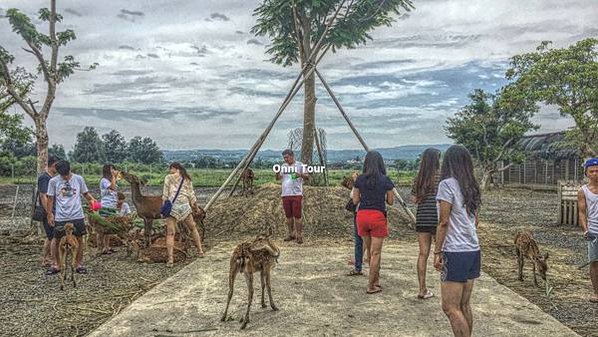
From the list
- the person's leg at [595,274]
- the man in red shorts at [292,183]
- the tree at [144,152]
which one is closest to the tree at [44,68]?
the man in red shorts at [292,183]

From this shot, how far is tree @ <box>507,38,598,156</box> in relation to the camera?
67.2 feet

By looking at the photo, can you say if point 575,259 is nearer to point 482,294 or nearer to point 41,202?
point 482,294

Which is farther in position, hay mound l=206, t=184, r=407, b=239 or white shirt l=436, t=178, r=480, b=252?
hay mound l=206, t=184, r=407, b=239

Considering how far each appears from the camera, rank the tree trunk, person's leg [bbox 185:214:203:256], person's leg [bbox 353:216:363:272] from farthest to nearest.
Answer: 1. the tree trunk
2. person's leg [bbox 185:214:203:256]
3. person's leg [bbox 353:216:363:272]

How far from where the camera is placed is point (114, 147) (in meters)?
53.2

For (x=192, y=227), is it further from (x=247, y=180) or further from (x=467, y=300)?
(x=467, y=300)

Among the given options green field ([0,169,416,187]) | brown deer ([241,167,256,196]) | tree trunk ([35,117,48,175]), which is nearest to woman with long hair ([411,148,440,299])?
tree trunk ([35,117,48,175])

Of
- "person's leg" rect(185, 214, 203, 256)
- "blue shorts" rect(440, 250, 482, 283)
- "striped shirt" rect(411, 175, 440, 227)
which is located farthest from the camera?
"person's leg" rect(185, 214, 203, 256)

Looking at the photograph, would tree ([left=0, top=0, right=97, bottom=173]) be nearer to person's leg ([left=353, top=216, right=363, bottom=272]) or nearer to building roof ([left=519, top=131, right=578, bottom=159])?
person's leg ([left=353, top=216, right=363, bottom=272])

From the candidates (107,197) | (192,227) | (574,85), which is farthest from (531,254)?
(574,85)

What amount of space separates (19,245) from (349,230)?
6783mm

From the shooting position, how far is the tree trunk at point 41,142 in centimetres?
1124

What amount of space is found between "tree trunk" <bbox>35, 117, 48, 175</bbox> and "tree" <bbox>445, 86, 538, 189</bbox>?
2241 cm

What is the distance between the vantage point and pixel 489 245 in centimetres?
1102
